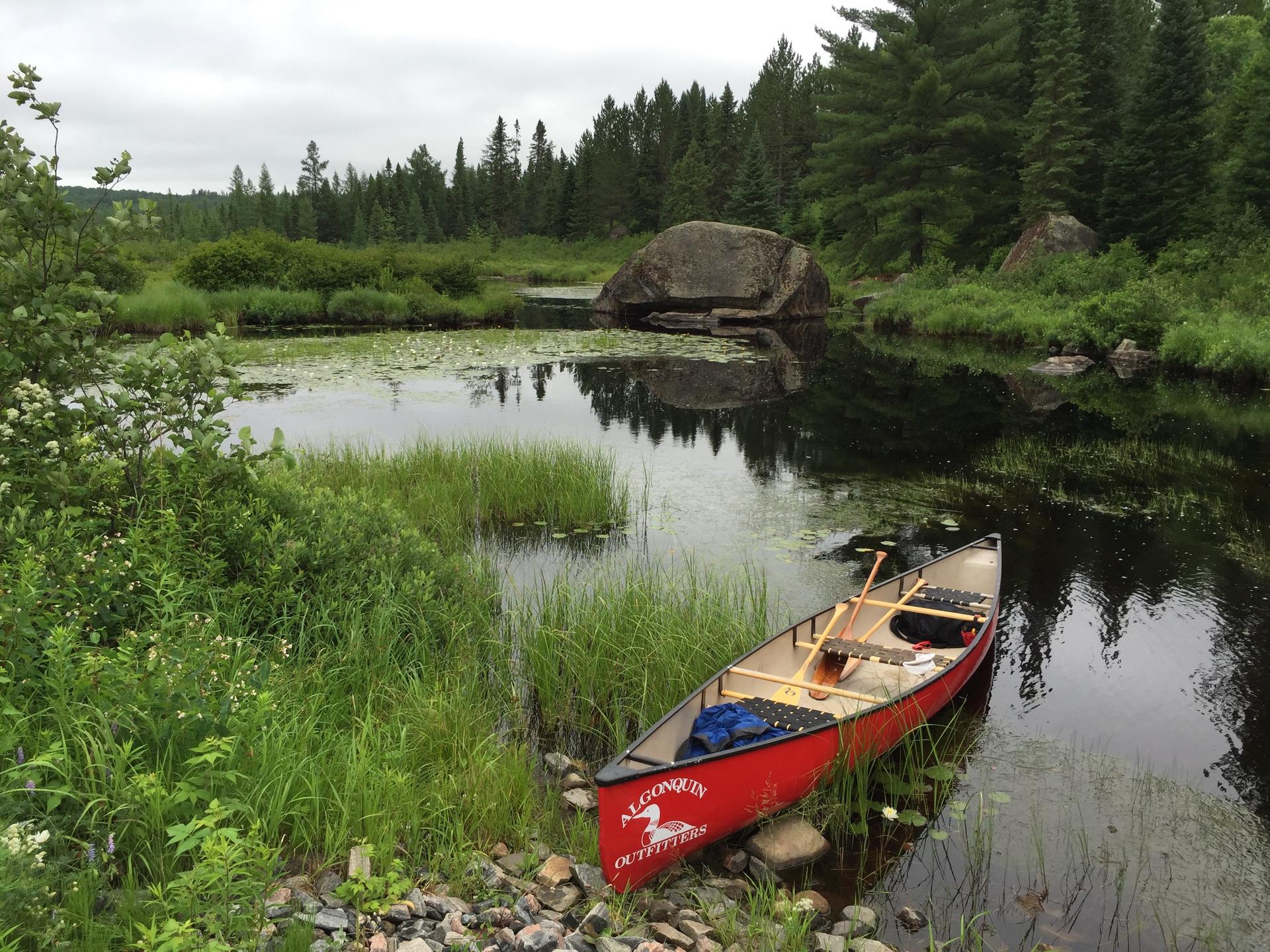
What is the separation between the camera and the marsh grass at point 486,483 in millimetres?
9922

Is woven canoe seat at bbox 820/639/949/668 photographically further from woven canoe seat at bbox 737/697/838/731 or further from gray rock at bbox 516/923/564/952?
gray rock at bbox 516/923/564/952

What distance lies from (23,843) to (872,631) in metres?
5.82

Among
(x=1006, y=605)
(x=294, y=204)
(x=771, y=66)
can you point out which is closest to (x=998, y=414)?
(x=1006, y=605)

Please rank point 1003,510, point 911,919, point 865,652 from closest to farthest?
point 911,919 → point 865,652 → point 1003,510

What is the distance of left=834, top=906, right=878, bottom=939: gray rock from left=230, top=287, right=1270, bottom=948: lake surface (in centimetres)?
25

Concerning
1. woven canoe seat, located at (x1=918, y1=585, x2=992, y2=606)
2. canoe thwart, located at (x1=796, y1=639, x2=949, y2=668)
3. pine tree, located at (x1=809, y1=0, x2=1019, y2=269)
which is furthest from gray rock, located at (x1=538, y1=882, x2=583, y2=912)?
pine tree, located at (x1=809, y1=0, x2=1019, y2=269)

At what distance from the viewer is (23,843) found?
2.86 metres

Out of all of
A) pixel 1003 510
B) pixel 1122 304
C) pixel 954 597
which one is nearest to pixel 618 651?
pixel 954 597

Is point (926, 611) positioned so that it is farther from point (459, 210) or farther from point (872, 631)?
point (459, 210)

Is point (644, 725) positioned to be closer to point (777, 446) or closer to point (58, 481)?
point (58, 481)

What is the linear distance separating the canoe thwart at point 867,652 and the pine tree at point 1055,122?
35.6 metres

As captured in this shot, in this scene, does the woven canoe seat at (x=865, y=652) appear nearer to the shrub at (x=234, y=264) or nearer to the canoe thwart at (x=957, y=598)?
the canoe thwart at (x=957, y=598)

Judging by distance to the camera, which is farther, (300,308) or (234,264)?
(234,264)

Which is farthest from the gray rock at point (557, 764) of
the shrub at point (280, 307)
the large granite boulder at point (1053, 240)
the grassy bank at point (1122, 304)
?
the large granite boulder at point (1053, 240)
